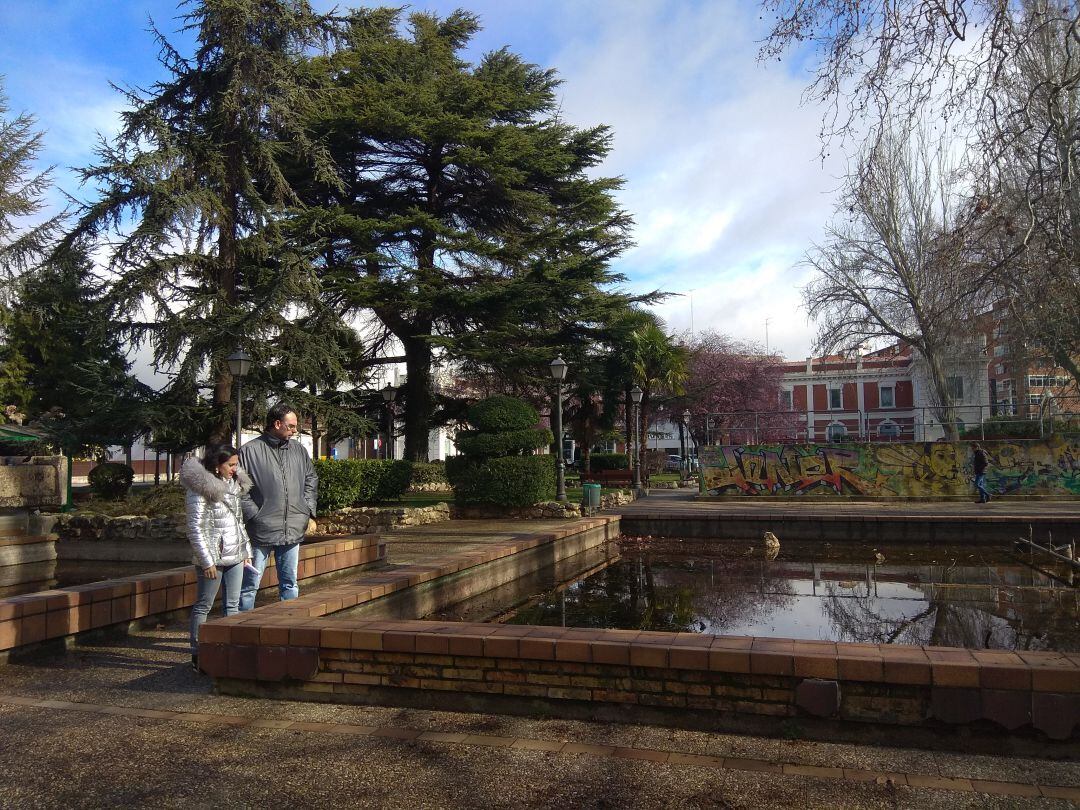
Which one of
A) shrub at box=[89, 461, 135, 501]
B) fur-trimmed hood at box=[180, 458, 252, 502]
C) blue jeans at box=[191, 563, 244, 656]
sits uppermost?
fur-trimmed hood at box=[180, 458, 252, 502]

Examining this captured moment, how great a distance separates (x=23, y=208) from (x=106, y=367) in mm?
11974

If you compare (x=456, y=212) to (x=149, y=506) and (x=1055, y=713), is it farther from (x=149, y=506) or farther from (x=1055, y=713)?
(x=1055, y=713)

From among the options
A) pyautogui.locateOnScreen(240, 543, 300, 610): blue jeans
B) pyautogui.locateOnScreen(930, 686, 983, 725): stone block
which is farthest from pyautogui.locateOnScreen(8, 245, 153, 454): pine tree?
pyautogui.locateOnScreen(930, 686, 983, 725): stone block

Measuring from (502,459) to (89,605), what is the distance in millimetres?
10850

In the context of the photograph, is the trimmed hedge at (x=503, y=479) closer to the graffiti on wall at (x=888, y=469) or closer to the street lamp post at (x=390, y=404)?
the street lamp post at (x=390, y=404)

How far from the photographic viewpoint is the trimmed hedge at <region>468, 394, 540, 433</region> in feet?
53.7

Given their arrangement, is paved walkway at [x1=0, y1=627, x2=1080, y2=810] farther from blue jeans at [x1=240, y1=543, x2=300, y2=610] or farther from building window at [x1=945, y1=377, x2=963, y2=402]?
building window at [x1=945, y1=377, x2=963, y2=402]

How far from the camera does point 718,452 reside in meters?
24.5

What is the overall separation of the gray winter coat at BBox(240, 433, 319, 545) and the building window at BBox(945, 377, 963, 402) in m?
32.3

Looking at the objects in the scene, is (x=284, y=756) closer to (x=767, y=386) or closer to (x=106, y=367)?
(x=106, y=367)

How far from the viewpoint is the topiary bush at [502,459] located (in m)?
16.3

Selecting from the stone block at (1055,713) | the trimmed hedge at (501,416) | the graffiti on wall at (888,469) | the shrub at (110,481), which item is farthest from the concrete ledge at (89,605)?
the graffiti on wall at (888,469)

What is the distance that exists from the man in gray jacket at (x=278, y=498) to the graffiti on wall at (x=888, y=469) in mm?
20037

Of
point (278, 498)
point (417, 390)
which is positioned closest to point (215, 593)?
point (278, 498)
